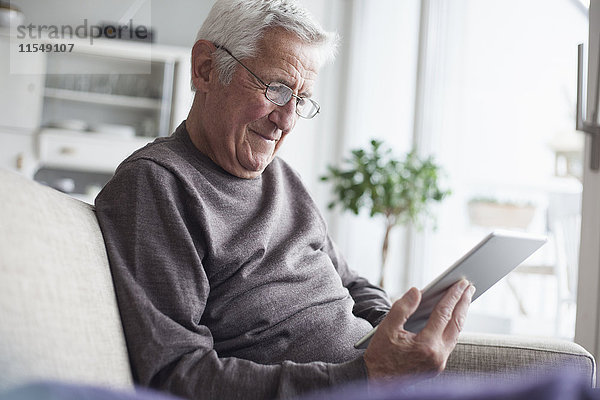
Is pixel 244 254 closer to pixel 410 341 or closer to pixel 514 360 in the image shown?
pixel 410 341

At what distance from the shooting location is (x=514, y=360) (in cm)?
127

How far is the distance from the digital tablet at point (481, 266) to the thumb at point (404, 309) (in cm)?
3

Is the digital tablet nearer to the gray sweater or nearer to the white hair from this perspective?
the gray sweater

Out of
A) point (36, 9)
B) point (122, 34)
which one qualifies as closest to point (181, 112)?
point (122, 34)

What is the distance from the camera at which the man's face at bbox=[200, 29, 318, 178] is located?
52.6 inches

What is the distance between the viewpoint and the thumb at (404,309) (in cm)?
101

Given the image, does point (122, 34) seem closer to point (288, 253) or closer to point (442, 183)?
point (442, 183)

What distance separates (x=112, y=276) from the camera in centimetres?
104

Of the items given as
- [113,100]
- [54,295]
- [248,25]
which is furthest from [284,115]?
[113,100]

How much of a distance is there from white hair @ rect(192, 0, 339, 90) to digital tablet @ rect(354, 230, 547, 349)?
1.95 feet

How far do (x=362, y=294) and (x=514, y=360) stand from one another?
1.28 ft

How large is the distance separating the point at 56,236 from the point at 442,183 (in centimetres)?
314

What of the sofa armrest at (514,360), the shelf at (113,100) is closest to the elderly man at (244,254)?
the sofa armrest at (514,360)

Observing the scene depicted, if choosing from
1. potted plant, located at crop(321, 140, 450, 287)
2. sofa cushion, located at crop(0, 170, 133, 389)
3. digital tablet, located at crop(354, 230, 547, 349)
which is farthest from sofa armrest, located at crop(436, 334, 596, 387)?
potted plant, located at crop(321, 140, 450, 287)
